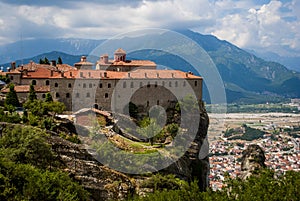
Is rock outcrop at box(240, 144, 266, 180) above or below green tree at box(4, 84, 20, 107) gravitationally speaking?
below

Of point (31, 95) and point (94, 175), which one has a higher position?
point (31, 95)

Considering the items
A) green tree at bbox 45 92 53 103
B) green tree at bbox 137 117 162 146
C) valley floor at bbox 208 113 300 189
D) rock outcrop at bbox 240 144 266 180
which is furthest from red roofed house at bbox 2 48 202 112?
valley floor at bbox 208 113 300 189

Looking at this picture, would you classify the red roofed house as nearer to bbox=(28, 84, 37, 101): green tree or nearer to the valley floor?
bbox=(28, 84, 37, 101): green tree

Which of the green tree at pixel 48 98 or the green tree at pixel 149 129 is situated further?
the green tree at pixel 48 98

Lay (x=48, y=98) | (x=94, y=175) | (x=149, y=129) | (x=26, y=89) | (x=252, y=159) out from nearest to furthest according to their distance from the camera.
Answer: (x=94, y=175) → (x=149, y=129) → (x=48, y=98) → (x=252, y=159) → (x=26, y=89)

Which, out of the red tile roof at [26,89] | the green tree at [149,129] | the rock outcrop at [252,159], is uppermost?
the red tile roof at [26,89]

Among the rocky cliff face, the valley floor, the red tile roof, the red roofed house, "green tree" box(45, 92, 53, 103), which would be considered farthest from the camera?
the valley floor

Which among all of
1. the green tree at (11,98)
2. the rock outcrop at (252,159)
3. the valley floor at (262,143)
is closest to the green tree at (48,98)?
the green tree at (11,98)

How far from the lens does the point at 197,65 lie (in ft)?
208

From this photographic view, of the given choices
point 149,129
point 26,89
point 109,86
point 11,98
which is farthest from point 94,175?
point 26,89

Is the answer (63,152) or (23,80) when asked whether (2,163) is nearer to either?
(63,152)

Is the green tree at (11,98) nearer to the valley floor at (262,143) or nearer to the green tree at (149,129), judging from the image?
the green tree at (149,129)

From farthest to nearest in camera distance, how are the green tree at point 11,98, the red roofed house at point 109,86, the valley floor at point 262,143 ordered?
the valley floor at point 262,143, the red roofed house at point 109,86, the green tree at point 11,98

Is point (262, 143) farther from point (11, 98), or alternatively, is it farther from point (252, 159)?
point (11, 98)
